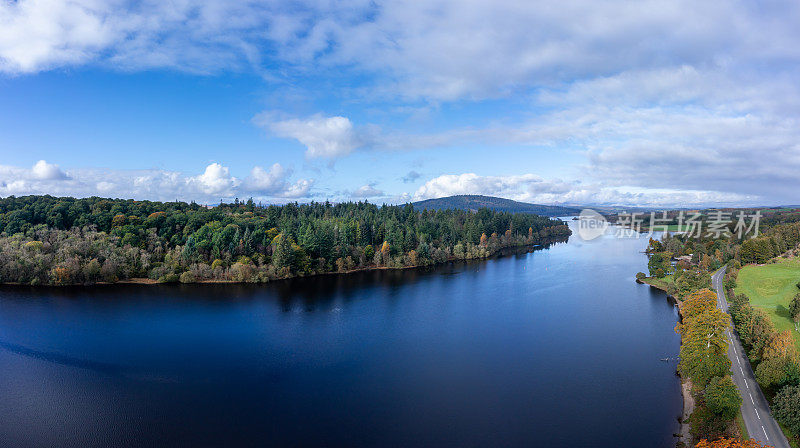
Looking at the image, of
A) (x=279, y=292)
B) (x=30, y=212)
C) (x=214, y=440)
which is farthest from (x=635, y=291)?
(x=30, y=212)

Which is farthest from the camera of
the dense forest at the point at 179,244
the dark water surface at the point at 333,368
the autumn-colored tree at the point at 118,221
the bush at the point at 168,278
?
the autumn-colored tree at the point at 118,221

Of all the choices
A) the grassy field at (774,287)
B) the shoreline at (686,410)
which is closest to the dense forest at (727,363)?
the shoreline at (686,410)

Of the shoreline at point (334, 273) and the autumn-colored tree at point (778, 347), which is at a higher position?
the autumn-colored tree at point (778, 347)

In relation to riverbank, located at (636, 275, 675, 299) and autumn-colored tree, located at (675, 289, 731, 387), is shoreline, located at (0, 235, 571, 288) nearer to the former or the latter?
riverbank, located at (636, 275, 675, 299)

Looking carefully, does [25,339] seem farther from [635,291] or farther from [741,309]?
[635,291]

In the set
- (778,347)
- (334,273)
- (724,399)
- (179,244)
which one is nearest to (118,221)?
(179,244)

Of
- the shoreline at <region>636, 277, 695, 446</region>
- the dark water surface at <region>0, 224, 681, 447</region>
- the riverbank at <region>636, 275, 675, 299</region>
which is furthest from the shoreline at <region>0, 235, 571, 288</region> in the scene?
the shoreline at <region>636, 277, 695, 446</region>

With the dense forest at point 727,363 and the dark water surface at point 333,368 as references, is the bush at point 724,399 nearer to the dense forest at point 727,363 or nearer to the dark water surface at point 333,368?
the dense forest at point 727,363
